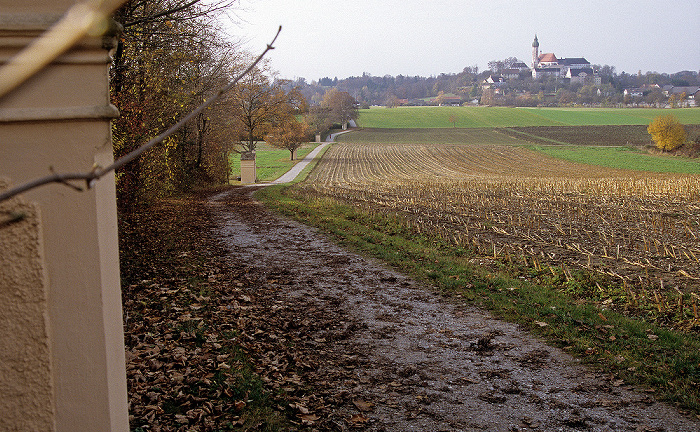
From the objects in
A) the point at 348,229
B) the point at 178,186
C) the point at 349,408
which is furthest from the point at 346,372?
the point at 178,186

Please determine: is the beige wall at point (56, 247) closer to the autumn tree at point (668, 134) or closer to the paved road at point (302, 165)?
the paved road at point (302, 165)

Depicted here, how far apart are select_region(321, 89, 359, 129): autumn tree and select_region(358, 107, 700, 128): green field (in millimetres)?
2918

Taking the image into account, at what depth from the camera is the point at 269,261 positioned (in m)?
11.2

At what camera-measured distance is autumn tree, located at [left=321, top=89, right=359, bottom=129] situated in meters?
109

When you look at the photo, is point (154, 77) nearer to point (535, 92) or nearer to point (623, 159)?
point (623, 159)

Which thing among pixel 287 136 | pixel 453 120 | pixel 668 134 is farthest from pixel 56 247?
pixel 453 120

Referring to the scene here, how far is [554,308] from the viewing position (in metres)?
8.12

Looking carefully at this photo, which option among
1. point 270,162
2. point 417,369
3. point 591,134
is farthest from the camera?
point 591,134

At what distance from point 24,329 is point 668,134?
253ft

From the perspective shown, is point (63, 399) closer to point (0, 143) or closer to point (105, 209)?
point (105, 209)

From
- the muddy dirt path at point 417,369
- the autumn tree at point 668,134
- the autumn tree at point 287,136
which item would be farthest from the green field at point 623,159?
the muddy dirt path at point 417,369

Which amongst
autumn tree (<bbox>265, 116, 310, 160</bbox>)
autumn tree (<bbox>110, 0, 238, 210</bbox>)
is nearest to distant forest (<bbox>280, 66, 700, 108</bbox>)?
autumn tree (<bbox>265, 116, 310, 160</bbox>)

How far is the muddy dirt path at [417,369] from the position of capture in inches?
195

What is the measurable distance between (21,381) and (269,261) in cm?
874
